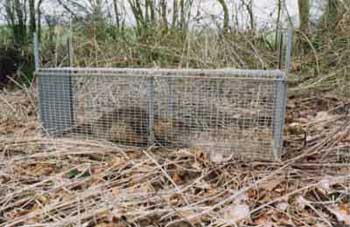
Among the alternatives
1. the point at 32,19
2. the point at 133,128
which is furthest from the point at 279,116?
the point at 32,19

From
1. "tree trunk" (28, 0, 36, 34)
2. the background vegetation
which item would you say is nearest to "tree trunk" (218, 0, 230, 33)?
the background vegetation

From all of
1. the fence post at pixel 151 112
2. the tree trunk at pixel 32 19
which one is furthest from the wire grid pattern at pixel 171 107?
the tree trunk at pixel 32 19

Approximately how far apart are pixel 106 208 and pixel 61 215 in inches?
8.2

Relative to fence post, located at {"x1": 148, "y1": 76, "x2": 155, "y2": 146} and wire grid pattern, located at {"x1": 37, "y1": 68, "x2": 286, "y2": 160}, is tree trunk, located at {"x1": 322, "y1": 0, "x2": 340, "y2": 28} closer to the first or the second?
wire grid pattern, located at {"x1": 37, "y1": 68, "x2": 286, "y2": 160}

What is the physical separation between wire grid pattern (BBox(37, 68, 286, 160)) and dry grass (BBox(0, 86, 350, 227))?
0.35ft

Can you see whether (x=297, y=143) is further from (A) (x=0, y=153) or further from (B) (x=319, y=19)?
(B) (x=319, y=19)

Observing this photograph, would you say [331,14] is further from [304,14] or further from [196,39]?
[196,39]

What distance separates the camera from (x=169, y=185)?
2.19 meters

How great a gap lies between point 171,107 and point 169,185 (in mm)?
605

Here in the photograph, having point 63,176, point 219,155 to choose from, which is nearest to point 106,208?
point 63,176

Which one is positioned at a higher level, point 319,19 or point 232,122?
point 319,19

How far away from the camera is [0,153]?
271cm

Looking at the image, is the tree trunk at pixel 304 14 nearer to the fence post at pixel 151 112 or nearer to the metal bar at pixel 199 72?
the metal bar at pixel 199 72

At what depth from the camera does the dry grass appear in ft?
6.13
